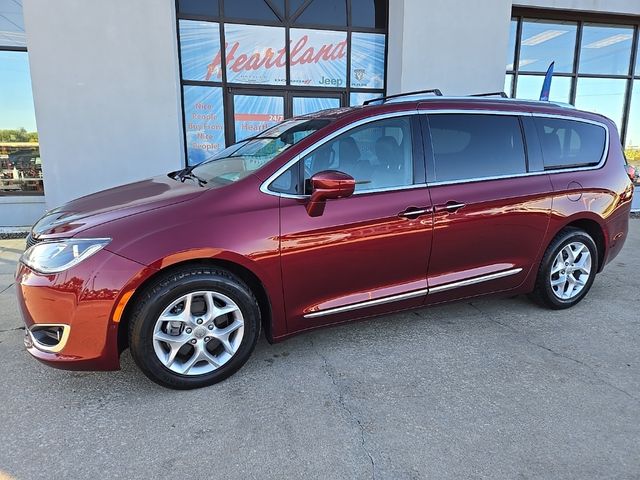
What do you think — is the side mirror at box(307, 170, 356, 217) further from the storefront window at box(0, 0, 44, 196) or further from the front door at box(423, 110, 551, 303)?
the storefront window at box(0, 0, 44, 196)

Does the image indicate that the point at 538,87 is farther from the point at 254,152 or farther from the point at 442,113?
the point at 254,152

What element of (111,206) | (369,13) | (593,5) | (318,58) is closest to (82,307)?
(111,206)

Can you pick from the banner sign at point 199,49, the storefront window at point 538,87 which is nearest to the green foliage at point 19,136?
the banner sign at point 199,49

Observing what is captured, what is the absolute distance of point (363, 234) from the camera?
121 inches

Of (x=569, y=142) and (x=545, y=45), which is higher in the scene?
(x=545, y=45)

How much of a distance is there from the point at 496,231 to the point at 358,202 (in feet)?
4.04

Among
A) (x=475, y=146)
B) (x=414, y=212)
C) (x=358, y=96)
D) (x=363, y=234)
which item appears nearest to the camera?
(x=363, y=234)

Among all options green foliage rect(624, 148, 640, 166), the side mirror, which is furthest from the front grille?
green foliage rect(624, 148, 640, 166)

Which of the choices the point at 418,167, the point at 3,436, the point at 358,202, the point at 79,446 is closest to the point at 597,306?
the point at 418,167

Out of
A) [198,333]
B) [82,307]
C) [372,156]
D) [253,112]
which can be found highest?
[253,112]

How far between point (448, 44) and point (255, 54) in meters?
3.37

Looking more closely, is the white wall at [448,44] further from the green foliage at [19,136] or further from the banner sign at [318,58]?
the green foliage at [19,136]

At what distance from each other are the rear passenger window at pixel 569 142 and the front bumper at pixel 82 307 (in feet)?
11.0

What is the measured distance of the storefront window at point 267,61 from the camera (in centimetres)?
773
